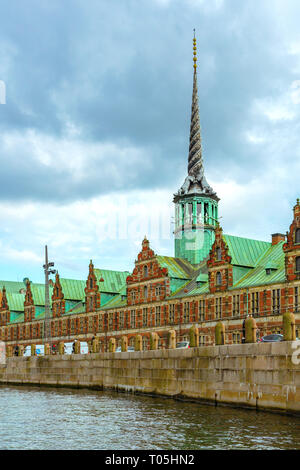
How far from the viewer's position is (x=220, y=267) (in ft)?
236

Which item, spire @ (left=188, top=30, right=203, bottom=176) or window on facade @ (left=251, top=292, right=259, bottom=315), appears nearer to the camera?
window on facade @ (left=251, top=292, right=259, bottom=315)

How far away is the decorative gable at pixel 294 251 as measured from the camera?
206ft

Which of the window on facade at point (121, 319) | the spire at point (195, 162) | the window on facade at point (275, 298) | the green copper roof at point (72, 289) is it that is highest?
the spire at point (195, 162)

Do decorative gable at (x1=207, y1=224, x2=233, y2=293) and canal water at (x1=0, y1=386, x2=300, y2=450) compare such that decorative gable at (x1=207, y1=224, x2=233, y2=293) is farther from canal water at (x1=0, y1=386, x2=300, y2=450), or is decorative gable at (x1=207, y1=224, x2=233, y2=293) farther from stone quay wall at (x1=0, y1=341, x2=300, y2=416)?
canal water at (x1=0, y1=386, x2=300, y2=450)

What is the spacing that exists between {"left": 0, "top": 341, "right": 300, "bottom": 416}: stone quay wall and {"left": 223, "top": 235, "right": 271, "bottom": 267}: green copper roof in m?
24.1

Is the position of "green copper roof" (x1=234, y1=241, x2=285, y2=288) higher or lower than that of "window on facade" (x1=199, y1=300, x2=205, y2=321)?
higher

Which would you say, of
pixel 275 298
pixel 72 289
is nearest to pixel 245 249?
pixel 275 298

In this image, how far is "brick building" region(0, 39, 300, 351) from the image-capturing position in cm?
6538

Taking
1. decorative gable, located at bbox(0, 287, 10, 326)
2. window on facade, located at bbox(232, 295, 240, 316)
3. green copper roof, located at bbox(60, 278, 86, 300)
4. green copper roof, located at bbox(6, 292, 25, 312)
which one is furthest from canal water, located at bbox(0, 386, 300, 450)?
decorative gable, located at bbox(0, 287, 10, 326)

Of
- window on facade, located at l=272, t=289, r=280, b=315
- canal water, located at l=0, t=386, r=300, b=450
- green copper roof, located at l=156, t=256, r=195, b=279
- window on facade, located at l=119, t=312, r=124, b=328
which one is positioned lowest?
canal water, located at l=0, t=386, r=300, b=450

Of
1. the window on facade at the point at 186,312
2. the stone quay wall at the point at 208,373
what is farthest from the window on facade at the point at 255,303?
the stone quay wall at the point at 208,373

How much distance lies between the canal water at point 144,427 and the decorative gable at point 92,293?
5838cm

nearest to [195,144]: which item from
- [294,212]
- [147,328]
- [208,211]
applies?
[208,211]

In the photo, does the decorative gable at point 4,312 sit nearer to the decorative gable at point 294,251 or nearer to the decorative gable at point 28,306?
the decorative gable at point 28,306
